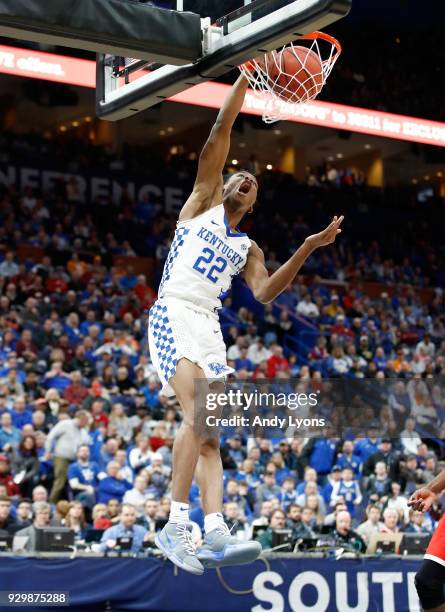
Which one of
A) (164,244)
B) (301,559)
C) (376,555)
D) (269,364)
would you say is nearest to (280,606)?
(301,559)

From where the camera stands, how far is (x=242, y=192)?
662 centimetres

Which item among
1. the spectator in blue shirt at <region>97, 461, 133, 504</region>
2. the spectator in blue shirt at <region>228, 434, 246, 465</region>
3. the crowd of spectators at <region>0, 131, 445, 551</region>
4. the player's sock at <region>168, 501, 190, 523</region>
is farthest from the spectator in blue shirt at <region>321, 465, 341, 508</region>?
the player's sock at <region>168, 501, 190, 523</region>

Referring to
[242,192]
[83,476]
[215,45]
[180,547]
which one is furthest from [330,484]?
[215,45]

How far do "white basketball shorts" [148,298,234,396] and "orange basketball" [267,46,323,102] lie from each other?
1.47m

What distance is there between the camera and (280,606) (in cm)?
1035

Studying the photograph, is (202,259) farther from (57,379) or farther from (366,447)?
(57,379)

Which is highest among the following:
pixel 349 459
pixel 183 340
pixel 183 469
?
pixel 349 459

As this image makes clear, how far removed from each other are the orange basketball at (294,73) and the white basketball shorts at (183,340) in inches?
58.0

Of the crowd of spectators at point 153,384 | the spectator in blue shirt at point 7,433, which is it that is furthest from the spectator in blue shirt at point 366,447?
the spectator in blue shirt at point 7,433

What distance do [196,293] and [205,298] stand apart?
7cm

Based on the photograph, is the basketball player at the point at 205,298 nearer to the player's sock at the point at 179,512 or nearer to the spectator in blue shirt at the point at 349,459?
the player's sock at the point at 179,512

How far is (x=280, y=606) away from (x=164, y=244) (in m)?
14.6

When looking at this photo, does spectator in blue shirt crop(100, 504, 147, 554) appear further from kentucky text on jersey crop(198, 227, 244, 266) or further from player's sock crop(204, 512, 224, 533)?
kentucky text on jersey crop(198, 227, 244, 266)

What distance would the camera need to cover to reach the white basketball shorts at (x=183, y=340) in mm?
6344
